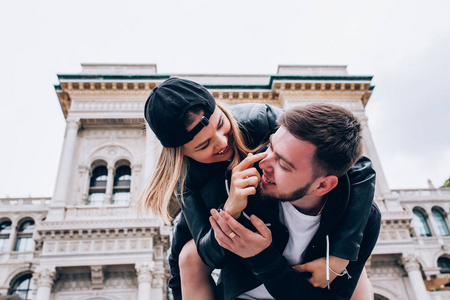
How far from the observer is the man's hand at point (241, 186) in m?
2.24

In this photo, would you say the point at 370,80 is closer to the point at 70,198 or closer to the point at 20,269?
the point at 70,198

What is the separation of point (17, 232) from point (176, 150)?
20.2 m

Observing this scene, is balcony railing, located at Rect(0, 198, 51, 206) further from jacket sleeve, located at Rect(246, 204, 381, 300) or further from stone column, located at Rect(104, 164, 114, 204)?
jacket sleeve, located at Rect(246, 204, 381, 300)

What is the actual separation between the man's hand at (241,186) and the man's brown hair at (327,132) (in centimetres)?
→ 34

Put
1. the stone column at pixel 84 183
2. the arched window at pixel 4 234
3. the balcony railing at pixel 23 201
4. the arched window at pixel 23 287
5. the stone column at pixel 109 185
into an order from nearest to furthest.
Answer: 1. the stone column at pixel 84 183
2. the stone column at pixel 109 185
3. the arched window at pixel 23 287
4. the arched window at pixel 4 234
5. the balcony railing at pixel 23 201

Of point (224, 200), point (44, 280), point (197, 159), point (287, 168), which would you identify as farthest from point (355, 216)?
point (44, 280)

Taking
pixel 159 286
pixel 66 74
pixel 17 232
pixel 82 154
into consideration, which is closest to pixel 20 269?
pixel 17 232

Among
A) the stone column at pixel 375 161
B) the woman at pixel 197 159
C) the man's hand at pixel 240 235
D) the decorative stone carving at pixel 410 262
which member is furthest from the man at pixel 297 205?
the stone column at pixel 375 161

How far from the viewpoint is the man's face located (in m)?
2.35

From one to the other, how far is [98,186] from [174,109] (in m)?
17.0

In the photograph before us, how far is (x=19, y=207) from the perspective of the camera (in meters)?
20.0

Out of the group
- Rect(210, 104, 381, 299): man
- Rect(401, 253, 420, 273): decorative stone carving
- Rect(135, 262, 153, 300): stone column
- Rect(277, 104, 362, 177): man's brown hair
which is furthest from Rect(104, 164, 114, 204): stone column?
Rect(277, 104, 362, 177): man's brown hair

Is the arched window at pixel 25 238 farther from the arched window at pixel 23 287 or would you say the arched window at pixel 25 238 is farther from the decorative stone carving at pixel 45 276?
the decorative stone carving at pixel 45 276

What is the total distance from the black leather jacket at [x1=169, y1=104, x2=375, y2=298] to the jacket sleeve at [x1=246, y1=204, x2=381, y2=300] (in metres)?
0.24
